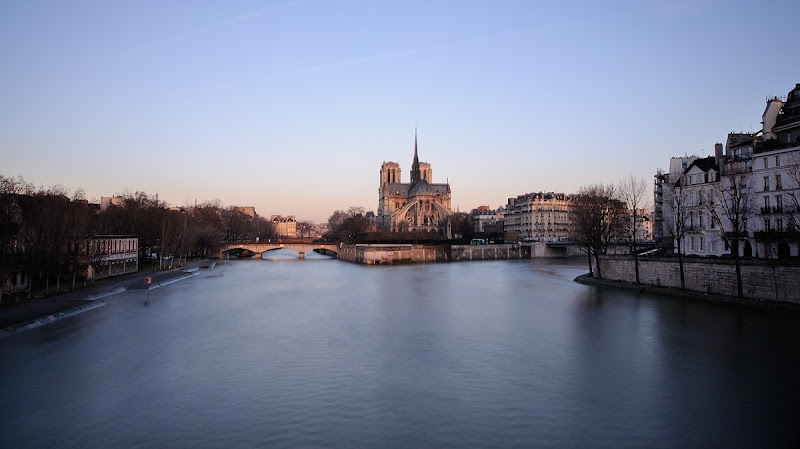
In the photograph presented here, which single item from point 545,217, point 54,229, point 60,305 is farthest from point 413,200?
point 60,305

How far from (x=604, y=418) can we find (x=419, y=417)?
12.2 ft

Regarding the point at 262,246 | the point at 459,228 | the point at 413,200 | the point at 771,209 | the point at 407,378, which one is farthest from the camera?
the point at 413,200

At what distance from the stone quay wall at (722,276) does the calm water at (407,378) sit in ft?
4.54

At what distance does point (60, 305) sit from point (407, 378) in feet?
61.2

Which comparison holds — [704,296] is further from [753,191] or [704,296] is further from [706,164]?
[706,164]

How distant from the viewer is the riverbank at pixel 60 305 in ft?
66.1

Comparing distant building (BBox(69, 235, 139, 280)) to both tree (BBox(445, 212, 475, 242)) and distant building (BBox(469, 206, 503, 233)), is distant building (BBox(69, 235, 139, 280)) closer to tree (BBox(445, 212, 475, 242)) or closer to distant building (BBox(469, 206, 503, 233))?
tree (BBox(445, 212, 475, 242))

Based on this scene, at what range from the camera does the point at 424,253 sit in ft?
235

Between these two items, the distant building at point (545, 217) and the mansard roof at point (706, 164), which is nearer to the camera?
the mansard roof at point (706, 164)

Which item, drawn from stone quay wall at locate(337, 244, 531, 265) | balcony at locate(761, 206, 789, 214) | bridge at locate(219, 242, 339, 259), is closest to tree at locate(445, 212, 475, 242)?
stone quay wall at locate(337, 244, 531, 265)

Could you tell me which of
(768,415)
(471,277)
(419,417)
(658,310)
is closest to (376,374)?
(419,417)

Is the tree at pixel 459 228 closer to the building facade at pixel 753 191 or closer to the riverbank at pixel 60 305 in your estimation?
the building facade at pixel 753 191

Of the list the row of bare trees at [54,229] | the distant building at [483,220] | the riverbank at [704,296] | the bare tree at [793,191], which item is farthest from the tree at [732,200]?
the distant building at [483,220]

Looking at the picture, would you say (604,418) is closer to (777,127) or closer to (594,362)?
(594,362)
